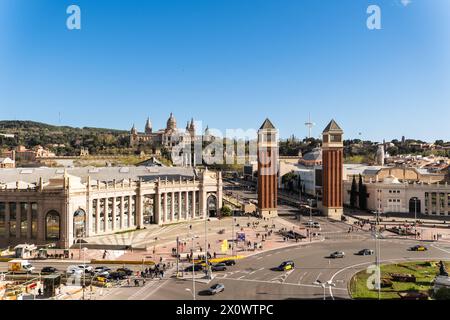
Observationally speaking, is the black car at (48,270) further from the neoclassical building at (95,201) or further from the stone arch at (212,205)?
the stone arch at (212,205)

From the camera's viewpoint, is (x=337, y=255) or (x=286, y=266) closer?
(x=286, y=266)

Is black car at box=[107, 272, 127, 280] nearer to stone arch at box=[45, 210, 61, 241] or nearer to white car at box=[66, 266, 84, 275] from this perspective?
white car at box=[66, 266, 84, 275]

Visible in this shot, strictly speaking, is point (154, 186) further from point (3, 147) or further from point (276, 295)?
point (3, 147)

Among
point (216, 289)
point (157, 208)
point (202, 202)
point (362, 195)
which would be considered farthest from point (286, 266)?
point (362, 195)

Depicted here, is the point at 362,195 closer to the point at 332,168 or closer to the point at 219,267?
the point at 332,168

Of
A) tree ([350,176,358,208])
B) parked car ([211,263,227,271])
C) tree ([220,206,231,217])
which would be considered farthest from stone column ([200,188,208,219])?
tree ([350,176,358,208])

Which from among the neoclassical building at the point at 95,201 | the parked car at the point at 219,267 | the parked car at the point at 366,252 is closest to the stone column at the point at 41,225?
the neoclassical building at the point at 95,201
